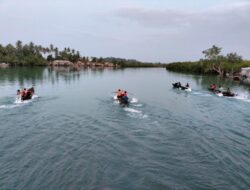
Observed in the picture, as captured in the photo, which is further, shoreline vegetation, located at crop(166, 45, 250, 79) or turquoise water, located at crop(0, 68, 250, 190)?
shoreline vegetation, located at crop(166, 45, 250, 79)

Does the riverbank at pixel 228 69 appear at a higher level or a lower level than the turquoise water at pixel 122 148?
→ higher

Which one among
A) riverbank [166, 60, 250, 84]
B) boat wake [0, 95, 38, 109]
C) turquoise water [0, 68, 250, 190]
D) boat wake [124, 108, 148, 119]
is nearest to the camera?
turquoise water [0, 68, 250, 190]

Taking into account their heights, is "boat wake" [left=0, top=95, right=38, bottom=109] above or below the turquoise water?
above

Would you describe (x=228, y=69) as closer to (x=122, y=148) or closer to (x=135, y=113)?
(x=135, y=113)

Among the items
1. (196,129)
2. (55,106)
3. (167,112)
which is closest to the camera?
(196,129)

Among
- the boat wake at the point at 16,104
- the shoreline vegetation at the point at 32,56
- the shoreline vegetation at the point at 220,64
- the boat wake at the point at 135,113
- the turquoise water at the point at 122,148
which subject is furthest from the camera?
the shoreline vegetation at the point at 32,56

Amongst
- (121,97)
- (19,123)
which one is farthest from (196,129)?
(19,123)

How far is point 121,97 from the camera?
33438 mm

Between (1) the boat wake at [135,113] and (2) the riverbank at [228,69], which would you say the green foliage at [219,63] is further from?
(1) the boat wake at [135,113]

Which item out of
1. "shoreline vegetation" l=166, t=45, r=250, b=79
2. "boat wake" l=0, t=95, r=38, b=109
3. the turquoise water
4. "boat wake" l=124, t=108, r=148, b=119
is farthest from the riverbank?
"boat wake" l=0, t=95, r=38, b=109

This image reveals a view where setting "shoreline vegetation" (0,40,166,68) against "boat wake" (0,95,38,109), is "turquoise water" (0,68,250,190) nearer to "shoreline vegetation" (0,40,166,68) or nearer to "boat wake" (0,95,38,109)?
"boat wake" (0,95,38,109)

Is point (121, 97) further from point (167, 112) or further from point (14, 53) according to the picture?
point (14, 53)

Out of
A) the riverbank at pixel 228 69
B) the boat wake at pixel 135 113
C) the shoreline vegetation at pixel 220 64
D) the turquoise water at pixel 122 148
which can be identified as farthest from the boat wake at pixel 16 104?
the shoreline vegetation at pixel 220 64

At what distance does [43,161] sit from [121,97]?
1865cm
